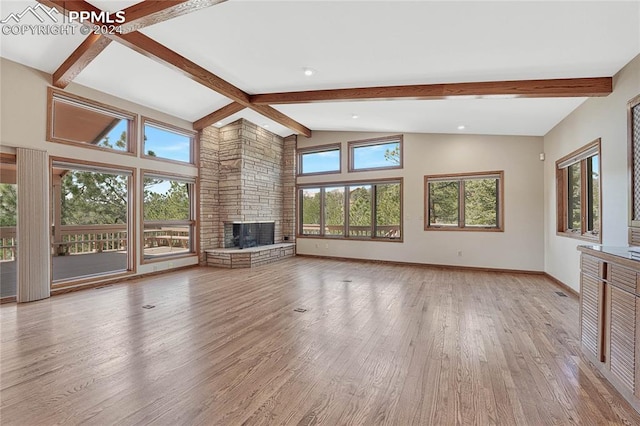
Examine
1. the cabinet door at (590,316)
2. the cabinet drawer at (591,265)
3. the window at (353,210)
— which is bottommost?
the cabinet door at (590,316)

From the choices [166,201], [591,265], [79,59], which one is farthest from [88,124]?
[591,265]

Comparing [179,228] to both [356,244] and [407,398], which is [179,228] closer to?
[356,244]

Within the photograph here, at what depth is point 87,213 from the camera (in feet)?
17.9

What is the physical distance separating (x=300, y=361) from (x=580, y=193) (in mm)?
4834

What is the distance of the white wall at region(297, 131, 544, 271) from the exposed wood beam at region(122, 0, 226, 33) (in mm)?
5233

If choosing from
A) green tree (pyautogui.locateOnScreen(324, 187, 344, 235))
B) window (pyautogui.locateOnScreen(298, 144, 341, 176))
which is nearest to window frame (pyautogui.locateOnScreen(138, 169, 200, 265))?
window (pyautogui.locateOnScreen(298, 144, 341, 176))

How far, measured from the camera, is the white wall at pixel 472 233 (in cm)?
571

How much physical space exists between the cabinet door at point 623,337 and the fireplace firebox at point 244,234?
20.5 ft

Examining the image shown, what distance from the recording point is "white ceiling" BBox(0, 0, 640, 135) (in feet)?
8.38

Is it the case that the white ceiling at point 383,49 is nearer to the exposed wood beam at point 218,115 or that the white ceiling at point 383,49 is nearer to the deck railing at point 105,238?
the exposed wood beam at point 218,115

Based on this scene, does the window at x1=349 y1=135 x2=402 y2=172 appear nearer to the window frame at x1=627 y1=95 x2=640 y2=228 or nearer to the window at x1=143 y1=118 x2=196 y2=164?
the window at x1=143 y1=118 x2=196 y2=164

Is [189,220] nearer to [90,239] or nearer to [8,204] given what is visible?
[90,239]

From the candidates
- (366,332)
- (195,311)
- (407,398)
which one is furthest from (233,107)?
(407,398)

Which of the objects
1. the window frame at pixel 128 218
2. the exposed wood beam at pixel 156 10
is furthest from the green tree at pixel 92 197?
the exposed wood beam at pixel 156 10
